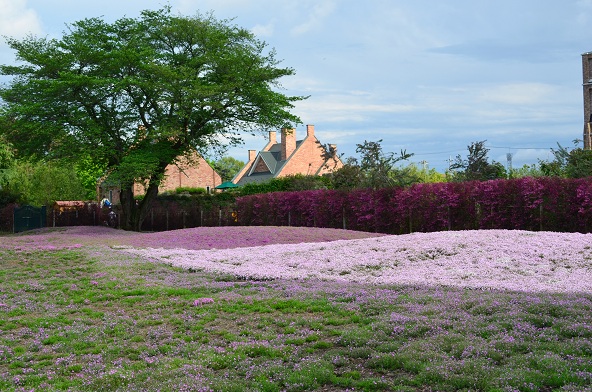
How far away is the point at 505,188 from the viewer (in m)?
23.5

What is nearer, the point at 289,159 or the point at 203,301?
the point at 203,301

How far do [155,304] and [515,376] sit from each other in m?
7.01

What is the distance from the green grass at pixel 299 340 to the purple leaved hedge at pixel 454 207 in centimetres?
1266

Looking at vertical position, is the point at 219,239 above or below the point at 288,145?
below

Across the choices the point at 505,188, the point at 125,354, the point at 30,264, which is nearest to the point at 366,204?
the point at 505,188

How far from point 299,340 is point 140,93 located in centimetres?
3317

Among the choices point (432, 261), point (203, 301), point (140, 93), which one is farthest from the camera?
point (140, 93)

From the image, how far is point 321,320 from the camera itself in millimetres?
9352

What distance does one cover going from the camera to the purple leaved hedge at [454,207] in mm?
21938

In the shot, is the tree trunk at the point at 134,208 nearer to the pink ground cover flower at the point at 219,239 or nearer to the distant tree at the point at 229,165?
the pink ground cover flower at the point at 219,239

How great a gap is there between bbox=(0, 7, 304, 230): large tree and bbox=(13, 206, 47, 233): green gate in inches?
213

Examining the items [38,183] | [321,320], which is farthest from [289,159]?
[321,320]

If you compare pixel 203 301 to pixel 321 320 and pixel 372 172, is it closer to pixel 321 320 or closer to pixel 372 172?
pixel 321 320

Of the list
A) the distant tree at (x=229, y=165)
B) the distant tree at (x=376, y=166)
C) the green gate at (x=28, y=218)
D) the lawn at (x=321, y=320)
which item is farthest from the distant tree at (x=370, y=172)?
the distant tree at (x=229, y=165)
